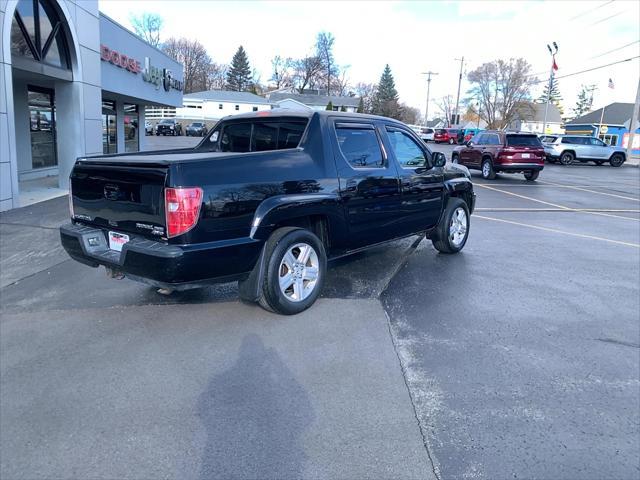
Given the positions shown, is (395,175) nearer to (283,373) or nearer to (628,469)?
(283,373)

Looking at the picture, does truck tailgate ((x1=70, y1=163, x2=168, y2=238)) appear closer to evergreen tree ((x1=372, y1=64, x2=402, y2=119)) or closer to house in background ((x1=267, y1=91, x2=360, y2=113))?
house in background ((x1=267, y1=91, x2=360, y2=113))

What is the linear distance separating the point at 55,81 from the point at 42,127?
317 cm

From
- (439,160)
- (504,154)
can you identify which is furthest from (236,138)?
(504,154)

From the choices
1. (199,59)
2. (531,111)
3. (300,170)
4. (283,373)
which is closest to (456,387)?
(283,373)

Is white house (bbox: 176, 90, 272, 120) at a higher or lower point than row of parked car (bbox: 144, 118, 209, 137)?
higher

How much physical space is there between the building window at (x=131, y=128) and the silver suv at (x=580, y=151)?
77.9 ft

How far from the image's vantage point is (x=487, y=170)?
19.9 meters

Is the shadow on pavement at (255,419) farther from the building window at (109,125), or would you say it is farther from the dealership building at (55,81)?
the building window at (109,125)

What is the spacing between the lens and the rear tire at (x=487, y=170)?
64.4ft

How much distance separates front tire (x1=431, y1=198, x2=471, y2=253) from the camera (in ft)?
23.2

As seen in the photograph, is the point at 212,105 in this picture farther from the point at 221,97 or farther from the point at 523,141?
the point at 523,141

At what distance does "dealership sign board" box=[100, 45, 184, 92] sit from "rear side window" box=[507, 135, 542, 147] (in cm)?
1390

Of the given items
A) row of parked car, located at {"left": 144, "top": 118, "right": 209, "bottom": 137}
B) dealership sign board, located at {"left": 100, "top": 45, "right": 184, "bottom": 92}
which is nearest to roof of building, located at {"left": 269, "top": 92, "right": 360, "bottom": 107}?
row of parked car, located at {"left": 144, "top": 118, "right": 209, "bottom": 137}

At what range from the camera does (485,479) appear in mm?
2658
